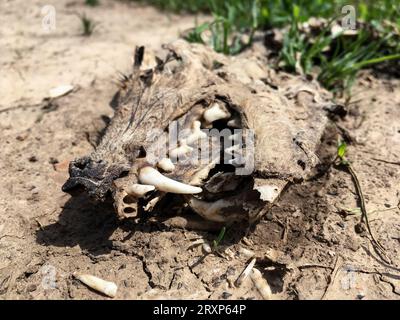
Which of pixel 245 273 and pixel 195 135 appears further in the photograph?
pixel 195 135

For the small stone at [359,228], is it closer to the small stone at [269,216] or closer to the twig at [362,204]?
the twig at [362,204]

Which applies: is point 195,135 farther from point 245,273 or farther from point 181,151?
point 245,273

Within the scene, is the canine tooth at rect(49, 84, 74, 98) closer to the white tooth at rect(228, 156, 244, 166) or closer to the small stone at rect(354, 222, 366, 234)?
the white tooth at rect(228, 156, 244, 166)

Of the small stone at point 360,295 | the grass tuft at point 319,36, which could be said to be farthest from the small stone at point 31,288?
the grass tuft at point 319,36

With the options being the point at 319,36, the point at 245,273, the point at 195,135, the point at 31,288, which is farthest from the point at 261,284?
the point at 319,36

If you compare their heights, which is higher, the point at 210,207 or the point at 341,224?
the point at 210,207

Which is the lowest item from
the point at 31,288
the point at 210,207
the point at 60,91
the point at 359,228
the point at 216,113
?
the point at 31,288
